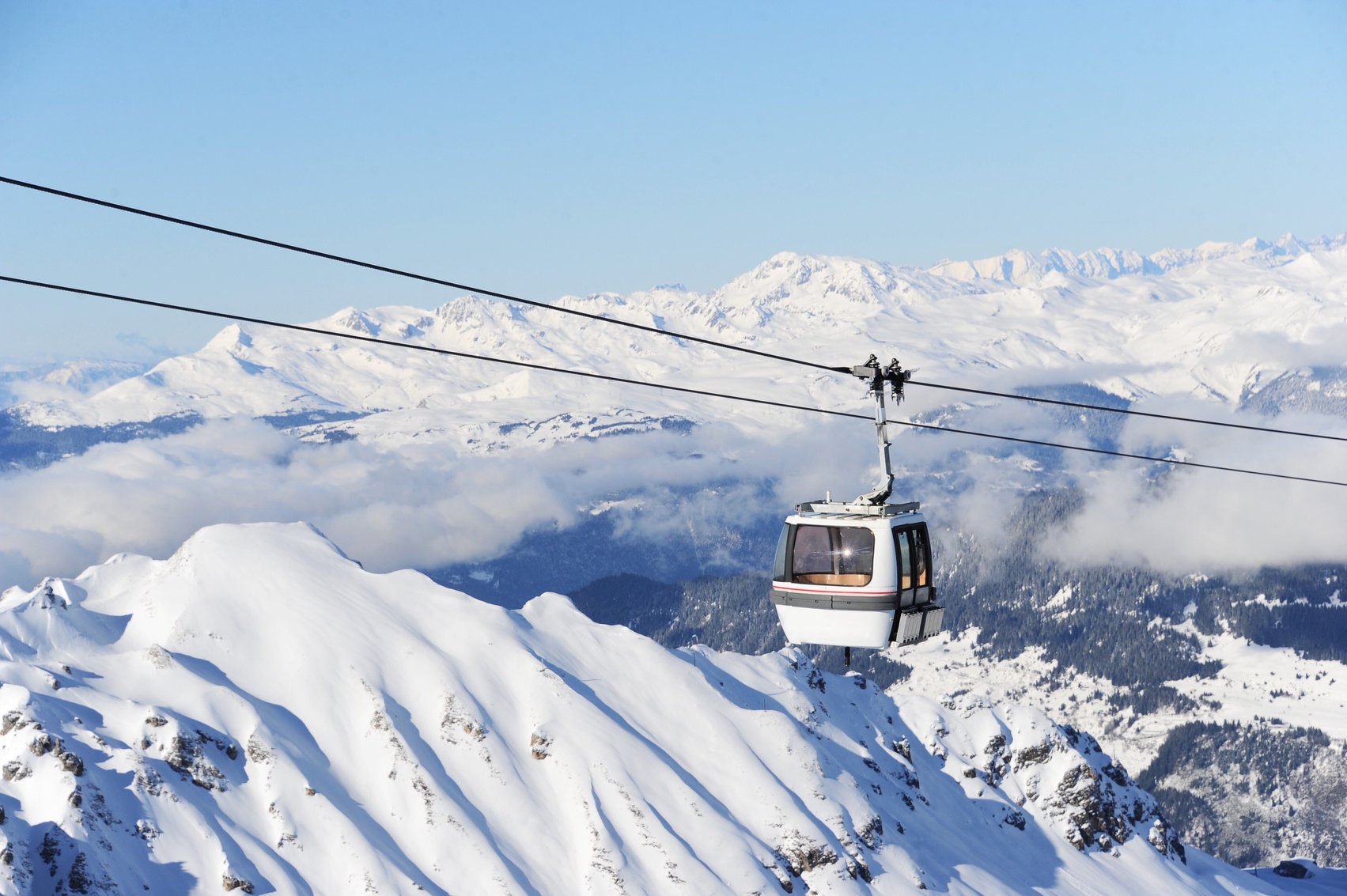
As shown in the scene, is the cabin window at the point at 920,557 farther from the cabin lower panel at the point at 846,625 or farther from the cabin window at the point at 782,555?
the cabin window at the point at 782,555

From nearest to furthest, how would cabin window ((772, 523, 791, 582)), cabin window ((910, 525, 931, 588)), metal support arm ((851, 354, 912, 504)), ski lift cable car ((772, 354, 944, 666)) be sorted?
metal support arm ((851, 354, 912, 504)) → ski lift cable car ((772, 354, 944, 666)) → cabin window ((910, 525, 931, 588)) → cabin window ((772, 523, 791, 582))

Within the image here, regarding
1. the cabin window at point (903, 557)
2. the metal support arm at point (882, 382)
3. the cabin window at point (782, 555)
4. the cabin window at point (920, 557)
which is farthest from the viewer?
the cabin window at point (782, 555)

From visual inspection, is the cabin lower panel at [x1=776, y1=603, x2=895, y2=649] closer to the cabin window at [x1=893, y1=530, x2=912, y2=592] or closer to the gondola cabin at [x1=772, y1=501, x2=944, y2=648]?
the gondola cabin at [x1=772, y1=501, x2=944, y2=648]

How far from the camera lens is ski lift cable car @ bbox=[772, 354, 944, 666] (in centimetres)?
4778

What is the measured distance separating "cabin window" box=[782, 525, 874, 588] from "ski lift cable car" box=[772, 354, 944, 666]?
31 millimetres

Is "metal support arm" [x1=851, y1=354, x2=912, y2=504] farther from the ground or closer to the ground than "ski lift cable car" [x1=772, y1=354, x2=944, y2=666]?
farther from the ground

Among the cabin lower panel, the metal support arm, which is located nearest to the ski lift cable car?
the cabin lower panel

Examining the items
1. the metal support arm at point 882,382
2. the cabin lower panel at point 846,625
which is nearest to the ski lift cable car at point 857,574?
the cabin lower panel at point 846,625

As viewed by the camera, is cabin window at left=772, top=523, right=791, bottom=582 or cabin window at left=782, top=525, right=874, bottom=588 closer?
cabin window at left=782, top=525, right=874, bottom=588

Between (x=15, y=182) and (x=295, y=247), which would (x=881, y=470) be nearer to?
(x=295, y=247)

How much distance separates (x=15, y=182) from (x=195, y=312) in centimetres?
781

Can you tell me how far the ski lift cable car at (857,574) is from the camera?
47.8 metres

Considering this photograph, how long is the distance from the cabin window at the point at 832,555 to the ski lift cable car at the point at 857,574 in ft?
0.10

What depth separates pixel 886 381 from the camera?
1583 inches
